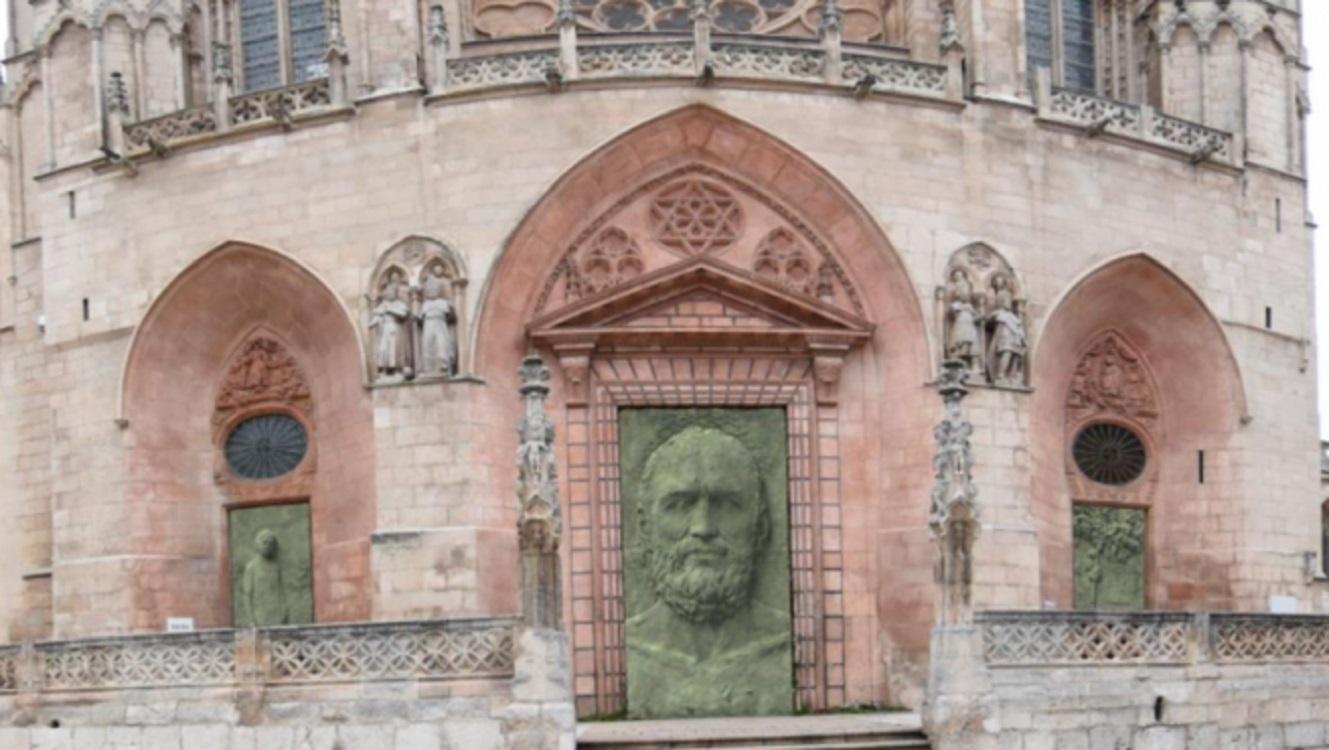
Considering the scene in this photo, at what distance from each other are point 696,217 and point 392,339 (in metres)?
3.85

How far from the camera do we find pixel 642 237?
2045cm

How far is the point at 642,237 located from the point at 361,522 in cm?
461

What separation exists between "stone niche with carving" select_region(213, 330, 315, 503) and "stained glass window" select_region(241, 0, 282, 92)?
150 inches

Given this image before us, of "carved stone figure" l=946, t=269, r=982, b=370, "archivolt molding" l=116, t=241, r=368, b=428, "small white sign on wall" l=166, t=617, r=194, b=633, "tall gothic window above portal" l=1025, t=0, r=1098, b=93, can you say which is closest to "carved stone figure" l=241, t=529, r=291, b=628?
"small white sign on wall" l=166, t=617, r=194, b=633

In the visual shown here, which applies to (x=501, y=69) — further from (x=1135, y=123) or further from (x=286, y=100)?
(x=1135, y=123)

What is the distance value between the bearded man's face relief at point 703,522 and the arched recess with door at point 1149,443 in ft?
14.4

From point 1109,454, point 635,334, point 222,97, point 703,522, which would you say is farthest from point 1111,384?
point 222,97

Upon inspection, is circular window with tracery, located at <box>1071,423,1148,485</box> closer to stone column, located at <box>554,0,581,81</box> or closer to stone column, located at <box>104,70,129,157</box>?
stone column, located at <box>554,0,581,81</box>

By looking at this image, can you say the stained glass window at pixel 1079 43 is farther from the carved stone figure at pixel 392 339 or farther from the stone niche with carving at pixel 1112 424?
the carved stone figure at pixel 392 339

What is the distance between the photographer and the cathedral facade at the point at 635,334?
64.3 feet

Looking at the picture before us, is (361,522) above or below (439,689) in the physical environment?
above

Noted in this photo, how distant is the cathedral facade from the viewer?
19.6 metres

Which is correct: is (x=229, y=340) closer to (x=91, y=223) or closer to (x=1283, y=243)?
(x=91, y=223)

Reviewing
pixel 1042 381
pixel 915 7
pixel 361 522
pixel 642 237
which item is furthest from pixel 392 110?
pixel 1042 381
